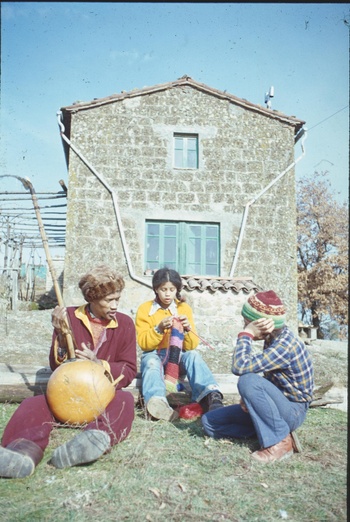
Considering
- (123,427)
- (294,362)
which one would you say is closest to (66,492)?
(123,427)

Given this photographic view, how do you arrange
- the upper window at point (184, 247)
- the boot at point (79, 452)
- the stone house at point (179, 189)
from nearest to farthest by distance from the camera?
the boot at point (79, 452) < the stone house at point (179, 189) < the upper window at point (184, 247)

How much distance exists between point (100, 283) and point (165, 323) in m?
0.83

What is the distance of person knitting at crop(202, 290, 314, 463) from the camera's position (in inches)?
117

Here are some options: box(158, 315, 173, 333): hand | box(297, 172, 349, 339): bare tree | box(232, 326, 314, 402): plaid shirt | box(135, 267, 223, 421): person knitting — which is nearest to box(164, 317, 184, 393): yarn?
box(135, 267, 223, 421): person knitting

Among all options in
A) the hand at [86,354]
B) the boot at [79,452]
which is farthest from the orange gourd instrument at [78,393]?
the boot at [79,452]

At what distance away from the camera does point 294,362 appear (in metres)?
3.00

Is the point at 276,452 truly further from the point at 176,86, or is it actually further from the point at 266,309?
the point at 176,86

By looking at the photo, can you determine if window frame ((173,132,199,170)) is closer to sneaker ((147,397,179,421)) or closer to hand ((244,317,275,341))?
sneaker ((147,397,179,421))

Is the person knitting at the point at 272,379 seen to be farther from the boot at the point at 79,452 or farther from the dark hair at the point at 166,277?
the dark hair at the point at 166,277

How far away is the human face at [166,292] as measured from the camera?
4.39 m

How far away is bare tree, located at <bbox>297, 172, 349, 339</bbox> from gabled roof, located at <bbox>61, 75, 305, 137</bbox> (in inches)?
278

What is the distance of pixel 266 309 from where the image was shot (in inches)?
119

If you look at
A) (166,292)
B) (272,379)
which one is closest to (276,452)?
(272,379)

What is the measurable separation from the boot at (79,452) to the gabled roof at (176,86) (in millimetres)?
10117
